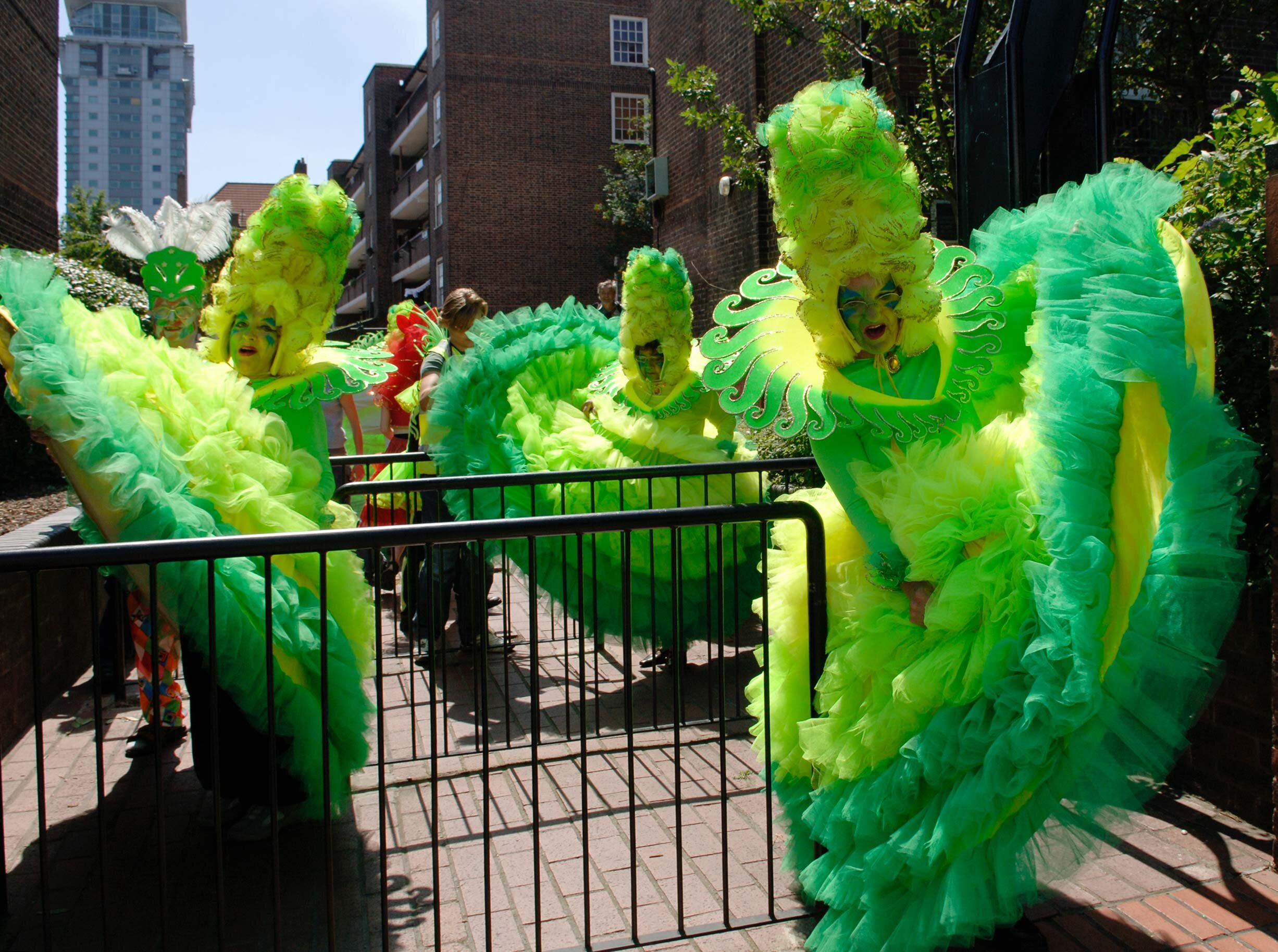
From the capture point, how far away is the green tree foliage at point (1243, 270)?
136 inches

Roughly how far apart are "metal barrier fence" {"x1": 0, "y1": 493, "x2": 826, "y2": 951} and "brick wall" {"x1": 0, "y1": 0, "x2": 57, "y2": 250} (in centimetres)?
1223

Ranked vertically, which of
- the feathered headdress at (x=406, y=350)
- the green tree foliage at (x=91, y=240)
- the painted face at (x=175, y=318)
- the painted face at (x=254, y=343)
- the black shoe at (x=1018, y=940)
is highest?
the green tree foliage at (x=91, y=240)

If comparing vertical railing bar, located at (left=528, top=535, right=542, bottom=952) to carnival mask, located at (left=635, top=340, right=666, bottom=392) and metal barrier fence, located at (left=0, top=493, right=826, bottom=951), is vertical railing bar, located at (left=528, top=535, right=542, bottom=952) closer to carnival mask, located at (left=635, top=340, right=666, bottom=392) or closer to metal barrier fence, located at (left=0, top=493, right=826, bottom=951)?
metal barrier fence, located at (left=0, top=493, right=826, bottom=951)

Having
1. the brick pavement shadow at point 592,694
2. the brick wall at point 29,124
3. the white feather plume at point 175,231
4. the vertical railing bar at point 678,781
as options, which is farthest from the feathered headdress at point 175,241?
the brick wall at point 29,124

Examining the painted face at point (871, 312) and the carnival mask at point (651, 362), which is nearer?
the painted face at point (871, 312)

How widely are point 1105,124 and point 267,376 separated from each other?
3638 millimetres

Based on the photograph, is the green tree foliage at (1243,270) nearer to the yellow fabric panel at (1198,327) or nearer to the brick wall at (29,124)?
the yellow fabric panel at (1198,327)

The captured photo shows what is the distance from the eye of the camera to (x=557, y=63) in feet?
118

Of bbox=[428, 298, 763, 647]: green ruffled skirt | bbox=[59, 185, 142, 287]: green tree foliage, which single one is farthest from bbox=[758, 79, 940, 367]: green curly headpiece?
bbox=[59, 185, 142, 287]: green tree foliage

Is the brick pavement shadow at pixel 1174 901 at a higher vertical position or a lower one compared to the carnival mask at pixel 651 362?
lower

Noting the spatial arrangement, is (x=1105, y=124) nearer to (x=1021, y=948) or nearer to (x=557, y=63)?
(x=1021, y=948)

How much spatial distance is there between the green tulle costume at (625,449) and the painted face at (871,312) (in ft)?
6.34

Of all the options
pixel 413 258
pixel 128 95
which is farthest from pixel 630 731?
pixel 128 95

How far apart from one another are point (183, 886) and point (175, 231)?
→ 303cm
